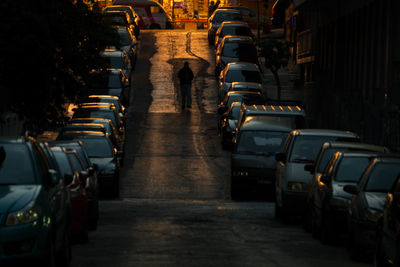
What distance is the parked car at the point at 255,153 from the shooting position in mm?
25422

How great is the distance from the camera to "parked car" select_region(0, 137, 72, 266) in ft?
34.1

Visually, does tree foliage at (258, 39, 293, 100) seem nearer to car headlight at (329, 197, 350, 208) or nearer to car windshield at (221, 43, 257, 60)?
car windshield at (221, 43, 257, 60)

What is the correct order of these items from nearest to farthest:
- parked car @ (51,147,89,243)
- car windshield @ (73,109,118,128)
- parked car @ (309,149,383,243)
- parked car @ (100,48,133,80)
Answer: parked car @ (51,147,89,243), parked car @ (309,149,383,243), car windshield @ (73,109,118,128), parked car @ (100,48,133,80)

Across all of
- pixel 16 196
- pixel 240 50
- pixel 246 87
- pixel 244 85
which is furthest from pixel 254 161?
pixel 240 50

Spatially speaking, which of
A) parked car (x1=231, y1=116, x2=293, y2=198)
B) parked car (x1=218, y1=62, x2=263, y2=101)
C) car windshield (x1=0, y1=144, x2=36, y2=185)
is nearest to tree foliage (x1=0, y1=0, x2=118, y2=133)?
parked car (x1=231, y1=116, x2=293, y2=198)

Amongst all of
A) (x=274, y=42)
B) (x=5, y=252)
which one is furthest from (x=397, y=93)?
(x=274, y=42)

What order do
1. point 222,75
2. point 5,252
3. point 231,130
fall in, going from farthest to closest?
point 222,75 < point 231,130 < point 5,252

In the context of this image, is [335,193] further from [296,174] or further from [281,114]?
[281,114]

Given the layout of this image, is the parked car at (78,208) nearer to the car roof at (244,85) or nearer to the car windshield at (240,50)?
the car roof at (244,85)

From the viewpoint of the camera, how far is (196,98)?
4834cm

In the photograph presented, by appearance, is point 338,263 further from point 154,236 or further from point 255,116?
point 255,116

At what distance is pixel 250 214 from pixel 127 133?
1856cm

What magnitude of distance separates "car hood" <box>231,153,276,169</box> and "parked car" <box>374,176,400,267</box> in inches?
539

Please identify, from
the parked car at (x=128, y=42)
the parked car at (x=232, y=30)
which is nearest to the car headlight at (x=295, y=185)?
the parked car at (x=128, y=42)
